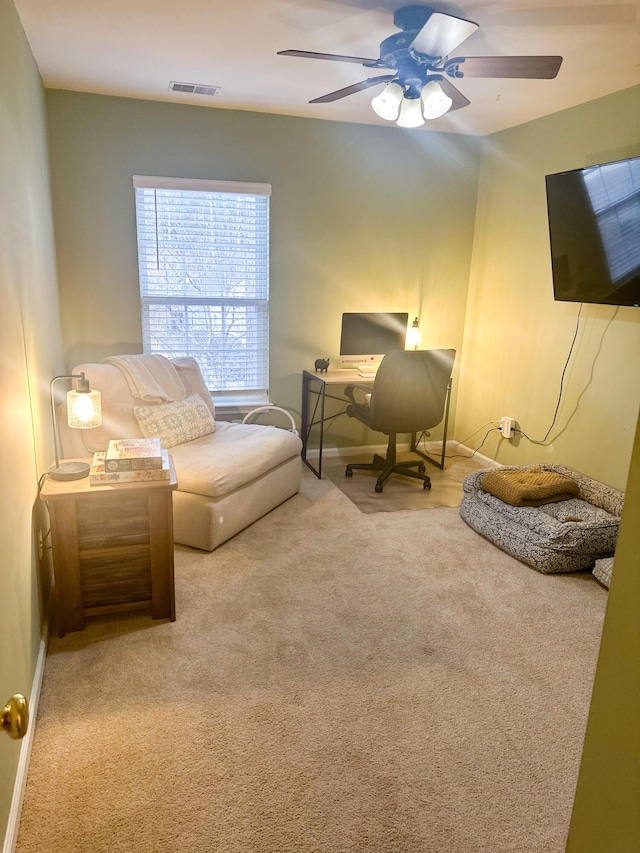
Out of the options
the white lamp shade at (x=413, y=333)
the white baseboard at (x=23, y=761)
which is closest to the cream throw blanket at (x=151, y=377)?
the white baseboard at (x=23, y=761)

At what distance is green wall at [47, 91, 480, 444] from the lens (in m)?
3.69

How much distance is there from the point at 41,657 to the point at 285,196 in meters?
3.27

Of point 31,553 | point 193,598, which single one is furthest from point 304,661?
point 31,553

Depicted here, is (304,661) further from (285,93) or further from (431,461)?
(285,93)

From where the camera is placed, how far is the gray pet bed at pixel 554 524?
9.66ft

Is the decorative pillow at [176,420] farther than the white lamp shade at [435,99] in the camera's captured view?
Yes

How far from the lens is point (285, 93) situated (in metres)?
3.46

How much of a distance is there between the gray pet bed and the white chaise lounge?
120 cm

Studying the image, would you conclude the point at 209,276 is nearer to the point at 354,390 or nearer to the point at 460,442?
the point at 354,390

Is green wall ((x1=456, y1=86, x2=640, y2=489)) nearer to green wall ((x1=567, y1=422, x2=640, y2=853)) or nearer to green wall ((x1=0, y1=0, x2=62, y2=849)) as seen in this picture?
green wall ((x1=567, y1=422, x2=640, y2=853))

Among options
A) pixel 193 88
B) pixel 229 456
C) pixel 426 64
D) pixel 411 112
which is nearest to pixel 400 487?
pixel 229 456

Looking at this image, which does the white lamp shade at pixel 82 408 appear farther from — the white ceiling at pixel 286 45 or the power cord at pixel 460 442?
the power cord at pixel 460 442

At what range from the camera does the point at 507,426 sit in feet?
14.1

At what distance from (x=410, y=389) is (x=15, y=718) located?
3203 millimetres
